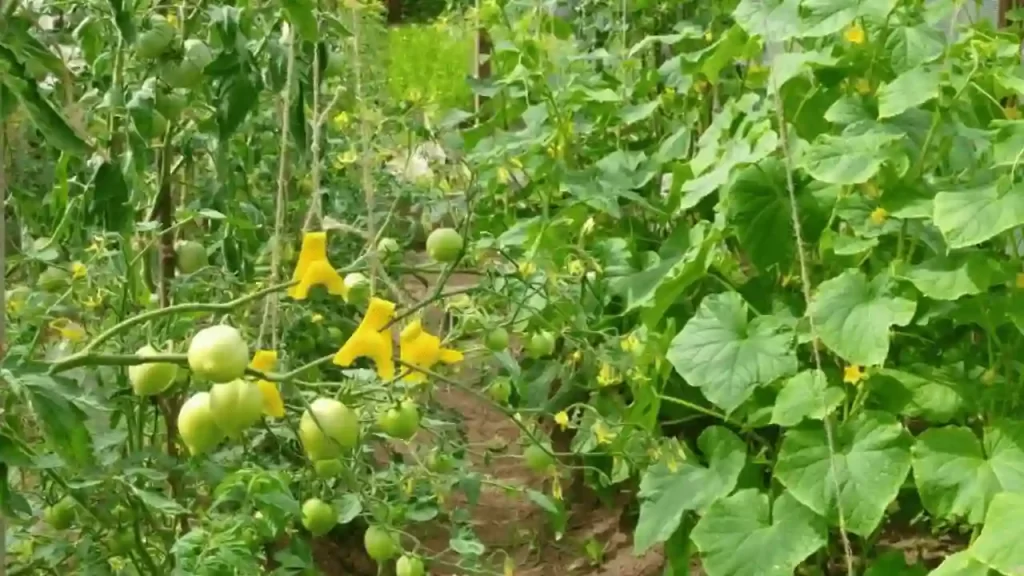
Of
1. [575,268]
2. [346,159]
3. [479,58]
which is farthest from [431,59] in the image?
[575,268]

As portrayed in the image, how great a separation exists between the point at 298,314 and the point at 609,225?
0.67 m

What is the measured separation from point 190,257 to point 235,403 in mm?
668

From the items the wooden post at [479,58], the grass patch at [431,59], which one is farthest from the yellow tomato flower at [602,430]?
the grass patch at [431,59]

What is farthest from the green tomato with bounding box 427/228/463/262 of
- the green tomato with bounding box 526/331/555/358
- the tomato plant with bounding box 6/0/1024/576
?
the green tomato with bounding box 526/331/555/358

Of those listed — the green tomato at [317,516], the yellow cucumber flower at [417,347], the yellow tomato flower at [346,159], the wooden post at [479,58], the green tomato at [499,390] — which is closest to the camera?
the yellow cucumber flower at [417,347]

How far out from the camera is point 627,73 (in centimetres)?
210

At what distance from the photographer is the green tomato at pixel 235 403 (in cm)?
61

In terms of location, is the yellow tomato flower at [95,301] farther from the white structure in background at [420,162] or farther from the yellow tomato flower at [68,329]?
the white structure in background at [420,162]

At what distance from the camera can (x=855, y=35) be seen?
4.90ft

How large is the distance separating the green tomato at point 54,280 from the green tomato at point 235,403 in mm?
597

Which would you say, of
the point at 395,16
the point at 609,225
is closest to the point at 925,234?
the point at 609,225

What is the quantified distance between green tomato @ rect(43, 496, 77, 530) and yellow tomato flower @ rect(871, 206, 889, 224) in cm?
89

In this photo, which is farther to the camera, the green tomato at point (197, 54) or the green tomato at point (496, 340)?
the green tomato at point (496, 340)

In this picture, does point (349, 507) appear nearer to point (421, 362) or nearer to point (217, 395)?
point (421, 362)
